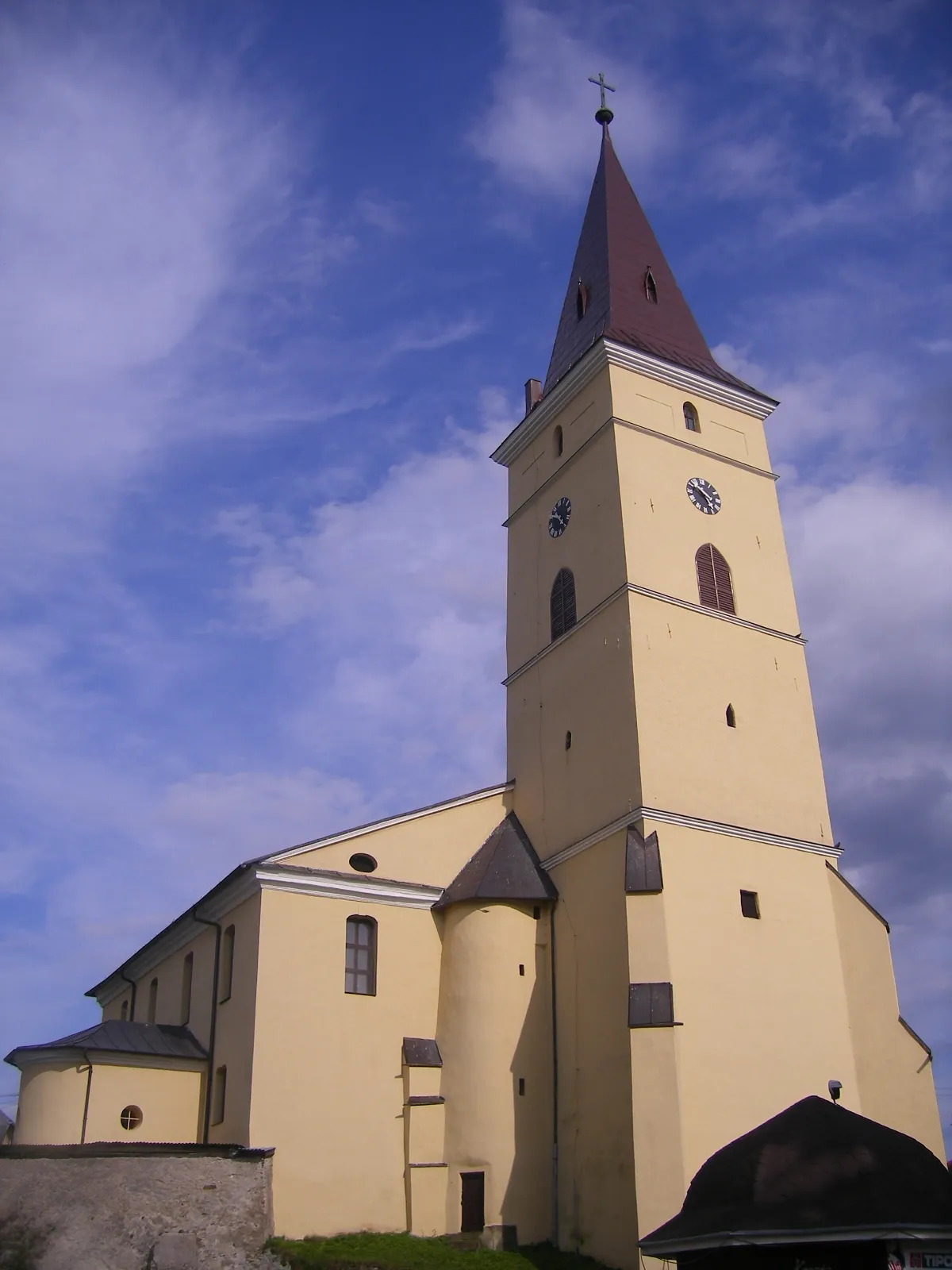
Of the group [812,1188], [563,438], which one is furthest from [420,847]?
[812,1188]

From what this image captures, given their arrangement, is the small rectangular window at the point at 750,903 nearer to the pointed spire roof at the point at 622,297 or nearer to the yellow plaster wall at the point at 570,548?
the yellow plaster wall at the point at 570,548

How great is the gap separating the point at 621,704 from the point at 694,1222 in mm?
10848

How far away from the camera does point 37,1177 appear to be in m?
20.2

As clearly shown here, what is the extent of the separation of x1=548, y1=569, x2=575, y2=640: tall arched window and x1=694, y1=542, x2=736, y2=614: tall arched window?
288 cm

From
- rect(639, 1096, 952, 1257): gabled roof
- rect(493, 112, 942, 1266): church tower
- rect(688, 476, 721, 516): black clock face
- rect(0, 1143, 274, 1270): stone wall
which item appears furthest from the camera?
rect(688, 476, 721, 516): black clock face

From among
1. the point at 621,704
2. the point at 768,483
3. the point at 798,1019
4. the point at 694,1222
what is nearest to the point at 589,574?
the point at 621,704

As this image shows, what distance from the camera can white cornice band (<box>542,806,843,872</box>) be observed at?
2340 centimetres

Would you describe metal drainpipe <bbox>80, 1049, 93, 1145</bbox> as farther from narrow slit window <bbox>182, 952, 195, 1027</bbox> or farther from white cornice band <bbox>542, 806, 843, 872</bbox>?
white cornice band <bbox>542, 806, 843, 872</bbox>

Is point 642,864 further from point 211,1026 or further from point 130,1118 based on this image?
point 130,1118

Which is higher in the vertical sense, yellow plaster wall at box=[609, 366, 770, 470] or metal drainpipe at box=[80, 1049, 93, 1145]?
yellow plaster wall at box=[609, 366, 770, 470]

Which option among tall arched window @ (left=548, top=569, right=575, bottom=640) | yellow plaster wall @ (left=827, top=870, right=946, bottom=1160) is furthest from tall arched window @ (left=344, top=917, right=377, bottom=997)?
yellow plaster wall @ (left=827, top=870, right=946, bottom=1160)

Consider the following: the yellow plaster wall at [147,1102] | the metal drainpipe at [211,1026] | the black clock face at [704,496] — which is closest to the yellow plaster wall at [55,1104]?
the yellow plaster wall at [147,1102]

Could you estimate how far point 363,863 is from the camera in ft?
82.9

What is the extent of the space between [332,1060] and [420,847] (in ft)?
15.5
